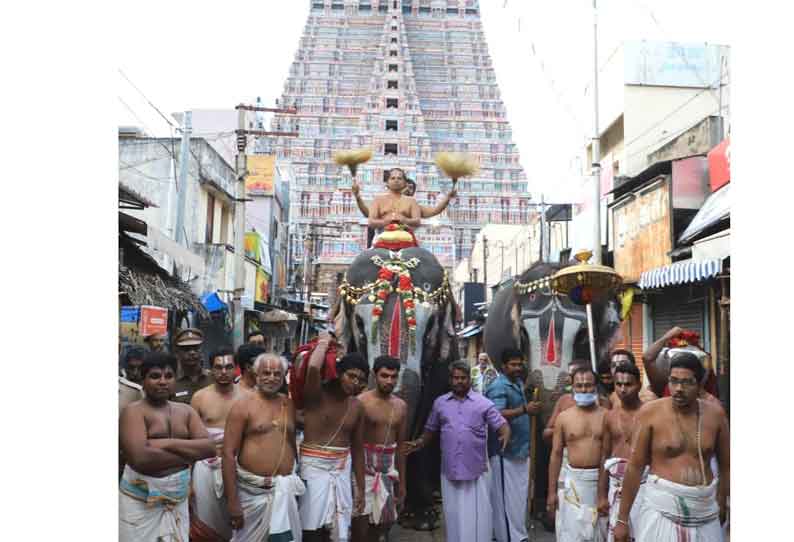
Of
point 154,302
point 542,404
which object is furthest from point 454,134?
point 542,404

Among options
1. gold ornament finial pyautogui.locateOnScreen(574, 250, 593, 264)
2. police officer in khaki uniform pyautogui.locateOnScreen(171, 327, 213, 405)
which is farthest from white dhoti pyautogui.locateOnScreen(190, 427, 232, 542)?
gold ornament finial pyautogui.locateOnScreen(574, 250, 593, 264)

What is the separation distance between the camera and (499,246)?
38.7 metres

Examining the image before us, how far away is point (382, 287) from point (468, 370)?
3.48 ft

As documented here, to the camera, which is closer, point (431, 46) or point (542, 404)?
point (542, 404)

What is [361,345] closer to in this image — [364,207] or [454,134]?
[364,207]

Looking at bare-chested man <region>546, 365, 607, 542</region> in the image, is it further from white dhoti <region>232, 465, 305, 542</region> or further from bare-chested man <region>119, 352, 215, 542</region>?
bare-chested man <region>119, 352, 215, 542</region>

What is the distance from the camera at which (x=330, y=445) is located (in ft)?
15.6

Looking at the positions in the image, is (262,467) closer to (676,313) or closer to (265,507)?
(265,507)

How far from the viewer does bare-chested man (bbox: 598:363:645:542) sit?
468 centimetres

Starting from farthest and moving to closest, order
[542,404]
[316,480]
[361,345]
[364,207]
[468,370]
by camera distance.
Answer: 1. [364,207]
2. [542,404]
3. [361,345]
4. [468,370]
5. [316,480]

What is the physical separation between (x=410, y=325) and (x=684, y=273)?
19.0 feet

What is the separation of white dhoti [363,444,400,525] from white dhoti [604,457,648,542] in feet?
4.24

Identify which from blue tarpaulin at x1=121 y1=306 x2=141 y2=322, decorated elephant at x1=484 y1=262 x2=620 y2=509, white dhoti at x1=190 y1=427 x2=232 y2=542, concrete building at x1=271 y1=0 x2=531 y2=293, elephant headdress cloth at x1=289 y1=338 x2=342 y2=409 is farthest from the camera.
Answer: concrete building at x1=271 y1=0 x2=531 y2=293

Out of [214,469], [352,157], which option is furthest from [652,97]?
[214,469]
